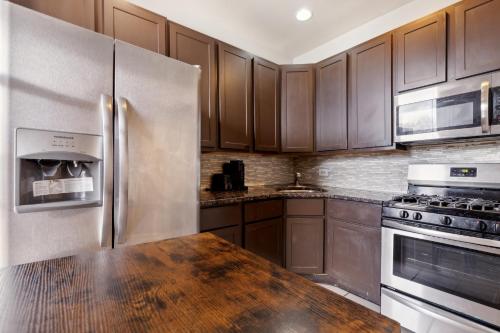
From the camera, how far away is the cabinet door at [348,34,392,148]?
219 centimetres

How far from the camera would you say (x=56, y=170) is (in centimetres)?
124

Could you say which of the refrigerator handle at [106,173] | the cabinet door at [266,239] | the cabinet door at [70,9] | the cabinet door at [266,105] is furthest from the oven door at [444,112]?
the cabinet door at [70,9]

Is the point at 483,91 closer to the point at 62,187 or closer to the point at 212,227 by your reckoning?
the point at 212,227

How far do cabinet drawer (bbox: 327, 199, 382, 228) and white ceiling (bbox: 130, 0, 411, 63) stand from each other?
1.90m

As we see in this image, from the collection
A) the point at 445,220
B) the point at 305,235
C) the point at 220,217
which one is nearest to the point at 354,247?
the point at 305,235

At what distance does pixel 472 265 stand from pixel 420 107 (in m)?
1.19

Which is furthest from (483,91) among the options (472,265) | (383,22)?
(383,22)

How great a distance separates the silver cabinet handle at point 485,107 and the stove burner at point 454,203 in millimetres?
493

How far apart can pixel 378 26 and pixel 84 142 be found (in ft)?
9.57

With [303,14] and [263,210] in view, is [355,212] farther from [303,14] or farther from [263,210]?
[303,14]

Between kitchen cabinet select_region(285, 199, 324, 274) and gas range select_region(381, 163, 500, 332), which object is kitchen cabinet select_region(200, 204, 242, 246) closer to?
kitchen cabinet select_region(285, 199, 324, 274)

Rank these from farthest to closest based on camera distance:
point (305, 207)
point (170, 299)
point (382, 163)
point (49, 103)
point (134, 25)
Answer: point (382, 163)
point (305, 207)
point (134, 25)
point (49, 103)
point (170, 299)

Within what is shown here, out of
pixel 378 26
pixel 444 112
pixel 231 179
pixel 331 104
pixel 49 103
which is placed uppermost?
pixel 378 26

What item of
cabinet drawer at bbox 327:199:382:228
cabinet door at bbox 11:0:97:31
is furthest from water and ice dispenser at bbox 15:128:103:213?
cabinet drawer at bbox 327:199:382:228
